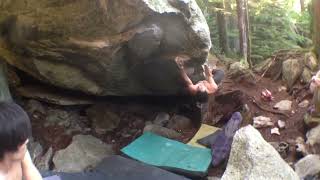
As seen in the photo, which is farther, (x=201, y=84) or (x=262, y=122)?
(x=201, y=84)

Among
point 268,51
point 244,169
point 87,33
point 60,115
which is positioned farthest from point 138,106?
point 268,51

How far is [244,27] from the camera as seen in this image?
290 inches

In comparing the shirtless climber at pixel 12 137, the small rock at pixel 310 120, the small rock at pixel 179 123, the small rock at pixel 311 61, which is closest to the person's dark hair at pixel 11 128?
the shirtless climber at pixel 12 137

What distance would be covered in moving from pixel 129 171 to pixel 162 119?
159 centimetres

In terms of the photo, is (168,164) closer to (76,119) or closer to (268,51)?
(76,119)

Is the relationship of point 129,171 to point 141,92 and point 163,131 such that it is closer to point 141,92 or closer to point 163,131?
point 163,131

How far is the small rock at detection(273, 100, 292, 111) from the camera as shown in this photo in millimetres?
5238

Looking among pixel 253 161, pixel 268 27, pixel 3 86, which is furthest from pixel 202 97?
pixel 268 27

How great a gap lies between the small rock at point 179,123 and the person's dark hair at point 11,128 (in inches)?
138

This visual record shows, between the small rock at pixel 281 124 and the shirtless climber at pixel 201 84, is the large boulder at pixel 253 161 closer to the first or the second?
the small rock at pixel 281 124

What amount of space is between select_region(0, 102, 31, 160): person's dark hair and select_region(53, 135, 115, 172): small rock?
8.87 ft

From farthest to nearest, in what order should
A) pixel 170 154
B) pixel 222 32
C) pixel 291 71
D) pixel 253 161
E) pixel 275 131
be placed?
pixel 222 32, pixel 291 71, pixel 275 131, pixel 170 154, pixel 253 161

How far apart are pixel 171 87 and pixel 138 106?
23.6 inches

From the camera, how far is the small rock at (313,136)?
4.33 meters
